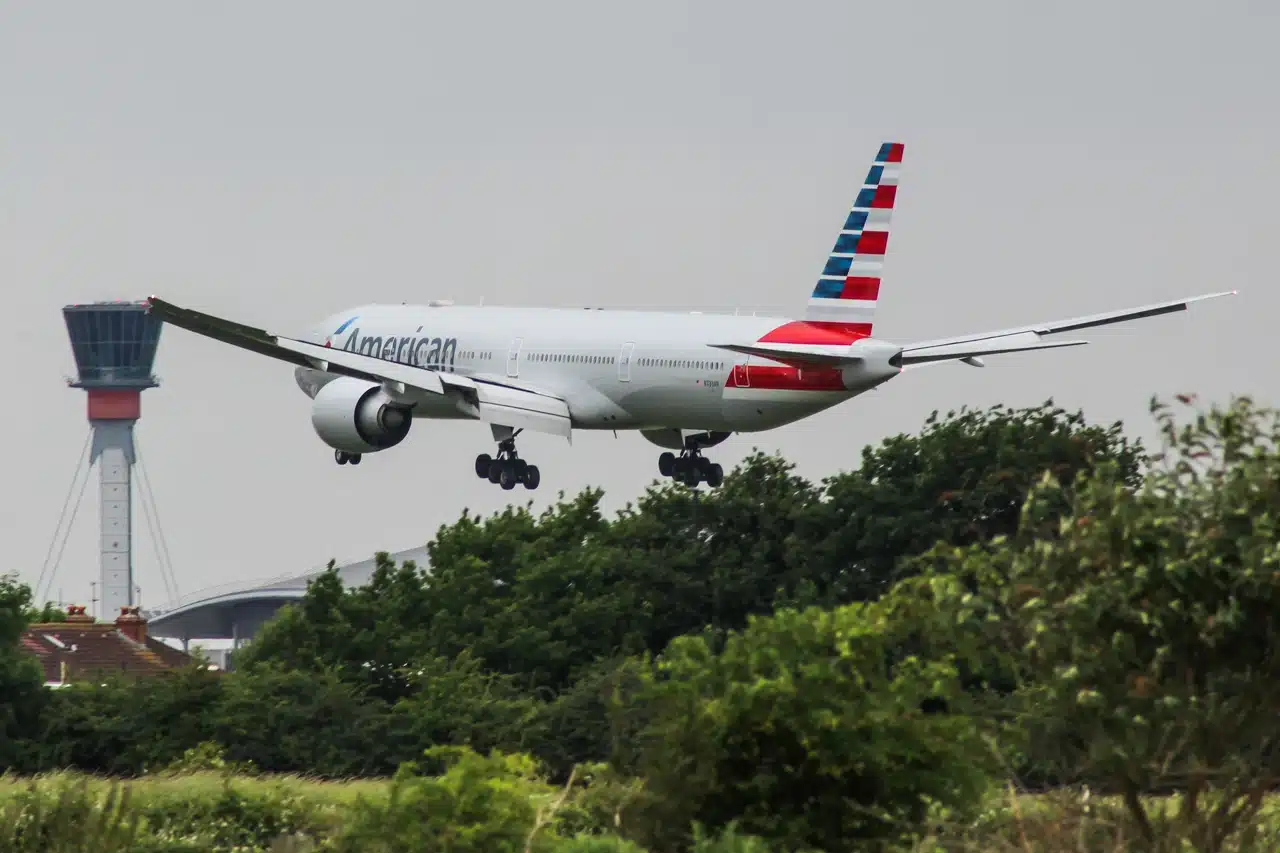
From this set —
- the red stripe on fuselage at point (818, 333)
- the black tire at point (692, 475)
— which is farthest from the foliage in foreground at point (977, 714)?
the black tire at point (692, 475)

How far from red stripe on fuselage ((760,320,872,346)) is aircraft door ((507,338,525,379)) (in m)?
11.9

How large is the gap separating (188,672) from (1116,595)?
4814 centimetres

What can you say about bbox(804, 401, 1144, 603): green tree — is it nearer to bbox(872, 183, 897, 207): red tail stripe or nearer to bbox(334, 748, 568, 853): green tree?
bbox(872, 183, 897, 207): red tail stripe

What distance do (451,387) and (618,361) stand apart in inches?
215

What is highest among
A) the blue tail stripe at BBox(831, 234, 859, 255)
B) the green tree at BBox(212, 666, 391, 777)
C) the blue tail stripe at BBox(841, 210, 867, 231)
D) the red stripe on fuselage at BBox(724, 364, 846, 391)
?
the blue tail stripe at BBox(841, 210, 867, 231)

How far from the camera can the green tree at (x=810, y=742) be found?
2938 centimetres

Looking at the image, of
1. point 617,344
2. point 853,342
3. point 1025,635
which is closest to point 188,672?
point 617,344

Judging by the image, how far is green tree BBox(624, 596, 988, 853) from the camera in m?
29.4

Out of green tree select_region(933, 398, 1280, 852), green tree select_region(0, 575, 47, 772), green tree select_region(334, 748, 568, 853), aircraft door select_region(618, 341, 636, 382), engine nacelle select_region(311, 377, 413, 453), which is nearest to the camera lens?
green tree select_region(933, 398, 1280, 852)

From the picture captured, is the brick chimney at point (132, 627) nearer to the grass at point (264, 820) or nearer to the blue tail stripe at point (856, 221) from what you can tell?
the blue tail stripe at point (856, 221)

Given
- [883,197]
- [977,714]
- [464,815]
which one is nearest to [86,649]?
A: [883,197]

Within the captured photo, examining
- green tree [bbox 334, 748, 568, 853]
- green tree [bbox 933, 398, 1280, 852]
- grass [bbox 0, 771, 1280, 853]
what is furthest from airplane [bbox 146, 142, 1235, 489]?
green tree [bbox 933, 398, 1280, 852]

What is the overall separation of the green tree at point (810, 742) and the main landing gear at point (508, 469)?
45696mm

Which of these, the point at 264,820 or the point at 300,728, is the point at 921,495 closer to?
the point at 300,728
